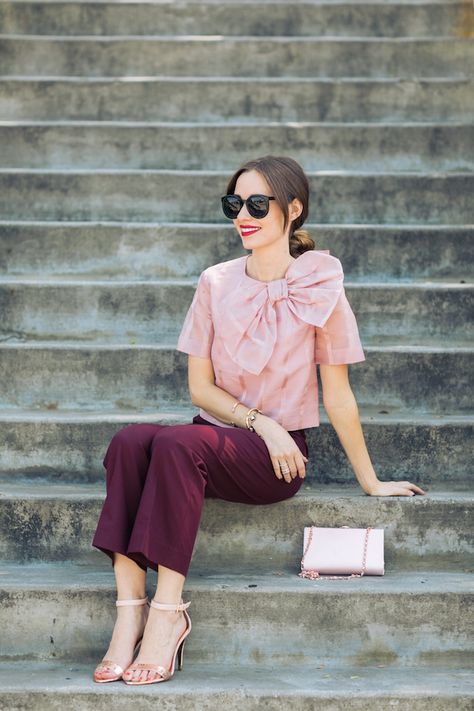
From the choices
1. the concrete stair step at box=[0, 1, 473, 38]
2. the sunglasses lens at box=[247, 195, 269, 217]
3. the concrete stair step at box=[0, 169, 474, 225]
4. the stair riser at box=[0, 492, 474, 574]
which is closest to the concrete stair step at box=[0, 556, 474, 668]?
the stair riser at box=[0, 492, 474, 574]

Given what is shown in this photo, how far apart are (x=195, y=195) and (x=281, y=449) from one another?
70.9 inches

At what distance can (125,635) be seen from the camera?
2805 mm

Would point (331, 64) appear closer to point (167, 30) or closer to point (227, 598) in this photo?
point (167, 30)

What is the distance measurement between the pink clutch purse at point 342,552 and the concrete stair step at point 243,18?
3348 mm

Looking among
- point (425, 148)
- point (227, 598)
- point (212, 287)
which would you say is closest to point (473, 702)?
point (227, 598)

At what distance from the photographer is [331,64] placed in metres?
5.38

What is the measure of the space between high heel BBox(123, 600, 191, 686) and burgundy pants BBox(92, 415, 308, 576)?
3.9 inches

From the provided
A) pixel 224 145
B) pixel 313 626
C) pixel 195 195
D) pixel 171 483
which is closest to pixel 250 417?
pixel 171 483

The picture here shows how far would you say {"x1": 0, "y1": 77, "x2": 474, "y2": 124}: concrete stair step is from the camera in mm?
5062

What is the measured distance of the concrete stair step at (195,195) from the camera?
176 inches

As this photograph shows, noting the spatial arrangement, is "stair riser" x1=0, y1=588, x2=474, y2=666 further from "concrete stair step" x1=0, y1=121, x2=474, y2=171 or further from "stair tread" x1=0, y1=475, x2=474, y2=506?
"concrete stair step" x1=0, y1=121, x2=474, y2=171

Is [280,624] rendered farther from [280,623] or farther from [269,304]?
[269,304]

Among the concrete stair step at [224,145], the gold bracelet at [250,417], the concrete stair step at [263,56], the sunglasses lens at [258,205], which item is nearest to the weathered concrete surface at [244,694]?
the gold bracelet at [250,417]

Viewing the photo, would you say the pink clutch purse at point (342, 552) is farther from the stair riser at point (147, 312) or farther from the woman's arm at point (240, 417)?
the stair riser at point (147, 312)
